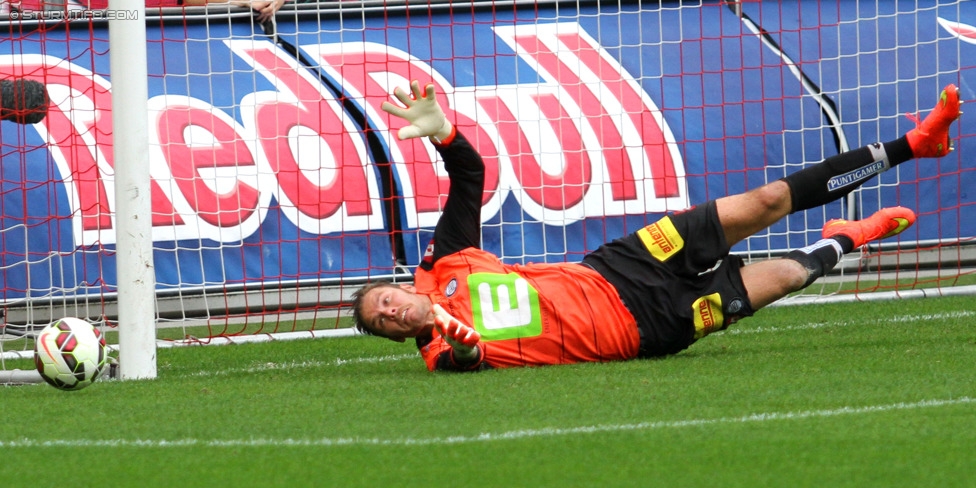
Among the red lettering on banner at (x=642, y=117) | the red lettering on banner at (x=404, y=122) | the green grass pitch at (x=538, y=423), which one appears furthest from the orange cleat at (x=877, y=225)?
the red lettering on banner at (x=404, y=122)

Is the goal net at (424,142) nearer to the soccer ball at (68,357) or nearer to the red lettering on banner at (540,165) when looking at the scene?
the red lettering on banner at (540,165)

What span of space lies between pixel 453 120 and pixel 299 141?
1.03 m

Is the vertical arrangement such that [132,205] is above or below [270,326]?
above

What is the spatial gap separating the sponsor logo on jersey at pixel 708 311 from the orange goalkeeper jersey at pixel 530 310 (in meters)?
0.29

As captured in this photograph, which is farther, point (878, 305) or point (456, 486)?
point (878, 305)

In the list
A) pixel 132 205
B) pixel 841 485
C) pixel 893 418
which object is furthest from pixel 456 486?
pixel 132 205

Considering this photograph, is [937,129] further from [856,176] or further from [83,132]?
[83,132]

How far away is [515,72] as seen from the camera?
9.16 meters

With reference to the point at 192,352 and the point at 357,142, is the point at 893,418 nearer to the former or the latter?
the point at 192,352

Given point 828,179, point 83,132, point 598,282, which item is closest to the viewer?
point 598,282

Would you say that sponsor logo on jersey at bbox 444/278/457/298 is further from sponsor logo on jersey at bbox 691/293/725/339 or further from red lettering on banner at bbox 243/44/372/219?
red lettering on banner at bbox 243/44/372/219

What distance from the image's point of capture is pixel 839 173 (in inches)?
251

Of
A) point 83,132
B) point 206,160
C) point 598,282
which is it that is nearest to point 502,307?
point 598,282

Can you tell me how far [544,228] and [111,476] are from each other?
5463 mm
